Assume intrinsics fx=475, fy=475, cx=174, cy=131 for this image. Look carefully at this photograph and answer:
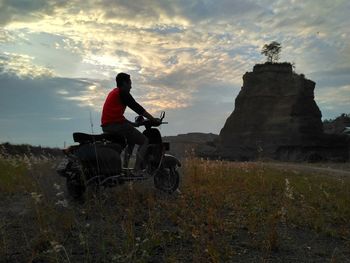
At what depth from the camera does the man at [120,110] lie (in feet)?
28.8

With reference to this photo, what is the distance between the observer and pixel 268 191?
10625mm

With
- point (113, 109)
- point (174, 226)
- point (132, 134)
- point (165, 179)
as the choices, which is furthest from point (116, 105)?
point (174, 226)

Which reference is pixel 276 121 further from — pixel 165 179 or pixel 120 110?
pixel 120 110

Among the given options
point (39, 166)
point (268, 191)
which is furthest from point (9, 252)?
point (39, 166)

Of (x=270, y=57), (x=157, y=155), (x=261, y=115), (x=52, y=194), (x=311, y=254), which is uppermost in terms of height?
(x=270, y=57)

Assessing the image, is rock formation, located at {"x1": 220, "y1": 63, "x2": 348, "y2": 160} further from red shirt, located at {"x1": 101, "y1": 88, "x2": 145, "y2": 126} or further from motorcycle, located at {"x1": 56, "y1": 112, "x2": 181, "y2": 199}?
red shirt, located at {"x1": 101, "y1": 88, "x2": 145, "y2": 126}

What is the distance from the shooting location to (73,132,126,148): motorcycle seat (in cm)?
827

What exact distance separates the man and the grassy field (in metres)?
1.16

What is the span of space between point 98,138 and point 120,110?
2.26 feet

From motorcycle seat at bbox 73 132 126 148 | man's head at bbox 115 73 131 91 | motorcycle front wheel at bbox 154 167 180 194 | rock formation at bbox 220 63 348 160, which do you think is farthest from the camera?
rock formation at bbox 220 63 348 160

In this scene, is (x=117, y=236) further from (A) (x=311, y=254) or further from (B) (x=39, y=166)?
(B) (x=39, y=166)

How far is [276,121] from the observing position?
4706 cm

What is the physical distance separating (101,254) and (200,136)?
78.5 metres

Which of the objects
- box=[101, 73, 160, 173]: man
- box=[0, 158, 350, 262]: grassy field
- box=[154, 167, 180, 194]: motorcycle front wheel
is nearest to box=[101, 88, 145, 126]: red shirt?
box=[101, 73, 160, 173]: man
